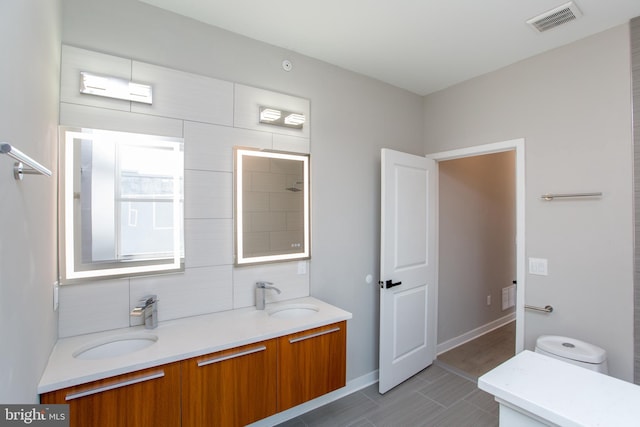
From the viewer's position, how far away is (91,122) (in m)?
1.65

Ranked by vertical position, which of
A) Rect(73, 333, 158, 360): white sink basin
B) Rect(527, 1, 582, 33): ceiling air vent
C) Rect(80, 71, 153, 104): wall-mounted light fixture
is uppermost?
Rect(527, 1, 582, 33): ceiling air vent

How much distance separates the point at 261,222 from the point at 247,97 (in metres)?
0.92

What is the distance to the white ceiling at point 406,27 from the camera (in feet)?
5.98

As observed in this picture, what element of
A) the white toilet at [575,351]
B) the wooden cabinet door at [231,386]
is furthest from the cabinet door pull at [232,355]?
the white toilet at [575,351]

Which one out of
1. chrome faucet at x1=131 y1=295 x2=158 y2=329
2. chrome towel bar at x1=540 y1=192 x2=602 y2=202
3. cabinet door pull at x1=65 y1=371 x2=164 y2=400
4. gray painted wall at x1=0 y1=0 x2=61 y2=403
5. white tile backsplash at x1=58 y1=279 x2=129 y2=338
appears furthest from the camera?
chrome towel bar at x1=540 y1=192 x2=602 y2=202

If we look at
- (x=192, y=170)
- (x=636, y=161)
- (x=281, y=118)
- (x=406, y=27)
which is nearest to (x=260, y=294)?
(x=192, y=170)

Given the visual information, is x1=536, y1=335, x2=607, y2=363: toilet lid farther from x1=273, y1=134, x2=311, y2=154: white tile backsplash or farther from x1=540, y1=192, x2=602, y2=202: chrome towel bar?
x1=273, y1=134, x2=311, y2=154: white tile backsplash

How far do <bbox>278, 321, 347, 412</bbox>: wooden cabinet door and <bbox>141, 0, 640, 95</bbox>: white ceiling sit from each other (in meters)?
2.05

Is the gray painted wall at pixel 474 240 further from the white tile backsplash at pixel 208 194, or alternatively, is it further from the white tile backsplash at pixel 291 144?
the white tile backsplash at pixel 208 194

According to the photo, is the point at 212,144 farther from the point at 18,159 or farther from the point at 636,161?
the point at 636,161

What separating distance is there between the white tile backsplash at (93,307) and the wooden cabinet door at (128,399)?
1.65ft

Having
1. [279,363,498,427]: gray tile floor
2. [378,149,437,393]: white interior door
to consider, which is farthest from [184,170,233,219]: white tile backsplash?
[279,363,498,427]: gray tile floor

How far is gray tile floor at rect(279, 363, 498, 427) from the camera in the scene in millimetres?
2215

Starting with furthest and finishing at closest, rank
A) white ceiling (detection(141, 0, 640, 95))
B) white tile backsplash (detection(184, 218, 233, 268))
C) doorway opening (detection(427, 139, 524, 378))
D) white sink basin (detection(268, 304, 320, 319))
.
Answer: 1. doorway opening (detection(427, 139, 524, 378))
2. white sink basin (detection(268, 304, 320, 319))
3. white tile backsplash (detection(184, 218, 233, 268))
4. white ceiling (detection(141, 0, 640, 95))
